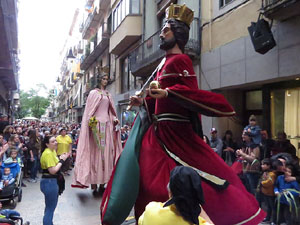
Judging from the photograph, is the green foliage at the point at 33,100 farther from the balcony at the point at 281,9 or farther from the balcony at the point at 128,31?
the balcony at the point at 281,9

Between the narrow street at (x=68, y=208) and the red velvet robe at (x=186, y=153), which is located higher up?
the red velvet robe at (x=186, y=153)

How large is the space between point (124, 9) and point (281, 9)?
11585 mm

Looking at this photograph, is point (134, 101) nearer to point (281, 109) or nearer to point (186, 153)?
→ point (186, 153)

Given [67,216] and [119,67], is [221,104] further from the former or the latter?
[119,67]

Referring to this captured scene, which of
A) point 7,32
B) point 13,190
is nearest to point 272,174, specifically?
point 13,190

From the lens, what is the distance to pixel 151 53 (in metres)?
13.4

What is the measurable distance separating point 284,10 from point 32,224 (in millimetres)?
6241

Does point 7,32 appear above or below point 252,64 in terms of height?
above

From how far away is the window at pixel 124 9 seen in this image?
51.4 feet

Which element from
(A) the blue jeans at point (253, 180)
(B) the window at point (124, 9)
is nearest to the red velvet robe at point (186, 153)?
(A) the blue jeans at point (253, 180)

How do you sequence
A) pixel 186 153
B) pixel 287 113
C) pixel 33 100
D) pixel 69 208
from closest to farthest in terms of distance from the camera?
pixel 186 153, pixel 69 208, pixel 287 113, pixel 33 100

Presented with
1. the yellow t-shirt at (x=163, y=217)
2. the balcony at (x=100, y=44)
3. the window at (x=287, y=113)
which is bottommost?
the yellow t-shirt at (x=163, y=217)

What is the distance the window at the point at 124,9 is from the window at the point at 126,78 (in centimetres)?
244

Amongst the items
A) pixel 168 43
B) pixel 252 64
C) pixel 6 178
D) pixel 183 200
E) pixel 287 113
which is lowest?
pixel 6 178
